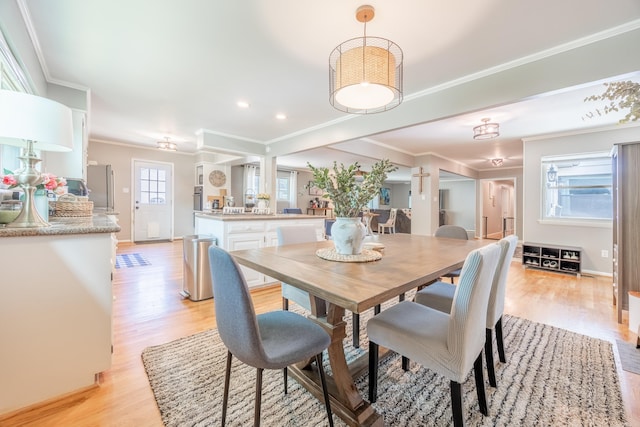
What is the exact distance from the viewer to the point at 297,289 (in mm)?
1948

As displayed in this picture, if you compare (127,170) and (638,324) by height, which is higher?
(127,170)

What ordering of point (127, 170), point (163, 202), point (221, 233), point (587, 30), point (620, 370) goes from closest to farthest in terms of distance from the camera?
point (620, 370), point (587, 30), point (221, 233), point (127, 170), point (163, 202)

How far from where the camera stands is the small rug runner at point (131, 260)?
4.47m

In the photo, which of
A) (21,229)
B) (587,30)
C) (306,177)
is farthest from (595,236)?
(306,177)

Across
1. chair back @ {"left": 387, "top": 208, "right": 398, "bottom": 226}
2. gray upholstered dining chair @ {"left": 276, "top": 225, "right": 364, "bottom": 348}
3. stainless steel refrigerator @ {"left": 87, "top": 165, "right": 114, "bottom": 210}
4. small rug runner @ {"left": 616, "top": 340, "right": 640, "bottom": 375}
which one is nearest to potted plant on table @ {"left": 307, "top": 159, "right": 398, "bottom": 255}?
gray upholstered dining chair @ {"left": 276, "top": 225, "right": 364, "bottom": 348}

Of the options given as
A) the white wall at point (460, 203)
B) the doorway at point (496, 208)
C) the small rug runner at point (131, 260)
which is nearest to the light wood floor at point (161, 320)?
the small rug runner at point (131, 260)

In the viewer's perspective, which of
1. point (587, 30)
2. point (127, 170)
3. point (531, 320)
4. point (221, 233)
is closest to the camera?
point (587, 30)

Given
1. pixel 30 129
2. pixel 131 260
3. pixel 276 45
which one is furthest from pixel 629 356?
pixel 131 260

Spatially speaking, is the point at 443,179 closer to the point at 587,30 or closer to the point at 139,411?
the point at 587,30

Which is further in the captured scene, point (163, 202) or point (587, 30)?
point (163, 202)

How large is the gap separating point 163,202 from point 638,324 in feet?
27.8

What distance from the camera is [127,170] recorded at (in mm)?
6547

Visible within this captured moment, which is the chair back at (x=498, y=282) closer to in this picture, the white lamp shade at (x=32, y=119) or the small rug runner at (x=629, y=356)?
the small rug runner at (x=629, y=356)

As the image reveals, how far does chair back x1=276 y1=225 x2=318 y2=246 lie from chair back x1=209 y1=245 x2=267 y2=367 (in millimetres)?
1120
